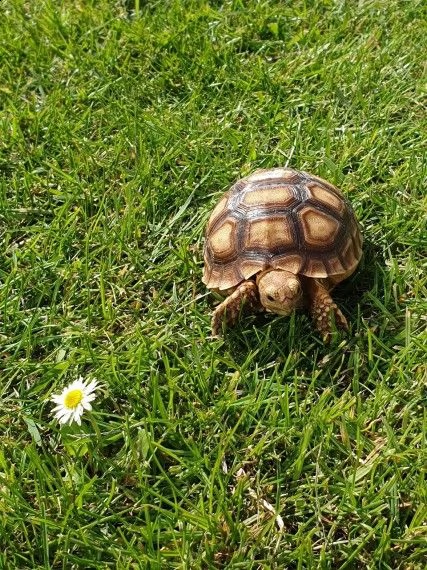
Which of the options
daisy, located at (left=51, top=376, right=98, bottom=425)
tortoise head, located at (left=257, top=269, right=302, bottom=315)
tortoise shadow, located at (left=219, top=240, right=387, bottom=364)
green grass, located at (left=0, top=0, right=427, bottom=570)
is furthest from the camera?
tortoise shadow, located at (left=219, top=240, right=387, bottom=364)

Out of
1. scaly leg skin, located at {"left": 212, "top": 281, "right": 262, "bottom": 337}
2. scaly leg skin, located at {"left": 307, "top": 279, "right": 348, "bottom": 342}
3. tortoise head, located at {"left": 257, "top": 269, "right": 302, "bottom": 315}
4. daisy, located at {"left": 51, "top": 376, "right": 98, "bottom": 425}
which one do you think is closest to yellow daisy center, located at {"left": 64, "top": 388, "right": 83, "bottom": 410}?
daisy, located at {"left": 51, "top": 376, "right": 98, "bottom": 425}

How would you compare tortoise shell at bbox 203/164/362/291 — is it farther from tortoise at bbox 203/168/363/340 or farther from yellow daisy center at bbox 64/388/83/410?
yellow daisy center at bbox 64/388/83/410

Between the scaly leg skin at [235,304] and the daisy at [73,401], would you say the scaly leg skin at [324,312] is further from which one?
the daisy at [73,401]

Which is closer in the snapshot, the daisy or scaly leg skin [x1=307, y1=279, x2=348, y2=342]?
the daisy

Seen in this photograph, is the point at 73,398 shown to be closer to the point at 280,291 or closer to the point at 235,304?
the point at 235,304

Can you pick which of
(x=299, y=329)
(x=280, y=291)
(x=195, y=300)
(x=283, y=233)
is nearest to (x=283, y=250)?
(x=283, y=233)

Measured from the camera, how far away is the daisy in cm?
228

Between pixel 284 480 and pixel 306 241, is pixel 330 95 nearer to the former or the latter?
pixel 306 241

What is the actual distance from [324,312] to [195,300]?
0.53m

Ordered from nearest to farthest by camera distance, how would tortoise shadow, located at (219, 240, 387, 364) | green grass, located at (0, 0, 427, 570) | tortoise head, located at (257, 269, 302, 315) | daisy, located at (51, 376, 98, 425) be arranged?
green grass, located at (0, 0, 427, 570), daisy, located at (51, 376, 98, 425), tortoise head, located at (257, 269, 302, 315), tortoise shadow, located at (219, 240, 387, 364)

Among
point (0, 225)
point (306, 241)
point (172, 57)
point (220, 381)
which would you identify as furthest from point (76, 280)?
point (172, 57)

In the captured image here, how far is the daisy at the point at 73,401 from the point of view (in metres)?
2.28

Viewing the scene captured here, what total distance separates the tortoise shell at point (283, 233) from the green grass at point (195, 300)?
0.62 ft

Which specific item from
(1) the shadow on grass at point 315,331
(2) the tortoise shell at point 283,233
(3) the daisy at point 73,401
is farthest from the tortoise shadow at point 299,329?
(3) the daisy at point 73,401
